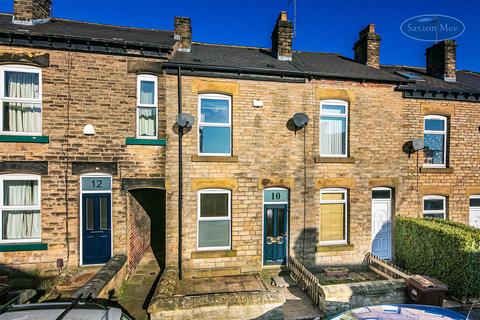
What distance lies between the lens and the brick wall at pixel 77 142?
736cm

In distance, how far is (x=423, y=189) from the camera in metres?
9.57

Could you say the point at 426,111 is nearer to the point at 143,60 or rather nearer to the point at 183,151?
the point at 183,151

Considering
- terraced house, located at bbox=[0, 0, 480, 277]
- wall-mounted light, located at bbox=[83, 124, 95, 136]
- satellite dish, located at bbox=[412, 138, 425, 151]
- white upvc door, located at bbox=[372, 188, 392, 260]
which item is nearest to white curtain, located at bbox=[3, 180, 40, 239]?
terraced house, located at bbox=[0, 0, 480, 277]

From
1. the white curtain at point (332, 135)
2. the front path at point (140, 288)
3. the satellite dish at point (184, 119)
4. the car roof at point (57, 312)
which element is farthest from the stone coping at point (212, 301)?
the white curtain at point (332, 135)

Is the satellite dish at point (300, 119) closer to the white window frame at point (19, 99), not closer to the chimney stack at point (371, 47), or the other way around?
the chimney stack at point (371, 47)

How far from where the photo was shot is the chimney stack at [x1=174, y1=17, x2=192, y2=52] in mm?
9789

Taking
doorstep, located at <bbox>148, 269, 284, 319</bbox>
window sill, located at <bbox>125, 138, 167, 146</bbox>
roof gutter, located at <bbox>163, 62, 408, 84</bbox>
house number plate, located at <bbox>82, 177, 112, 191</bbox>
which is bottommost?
doorstep, located at <bbox>148, 269, 284, 319</bbox>

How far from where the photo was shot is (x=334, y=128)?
9258 mm

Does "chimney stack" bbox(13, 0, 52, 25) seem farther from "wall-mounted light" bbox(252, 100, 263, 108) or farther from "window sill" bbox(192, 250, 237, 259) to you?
"window sill" bbox(192, 250, 237, 259)

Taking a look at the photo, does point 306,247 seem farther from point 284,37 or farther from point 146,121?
point 284,37

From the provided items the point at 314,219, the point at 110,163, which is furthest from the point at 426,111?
the point at 110,163

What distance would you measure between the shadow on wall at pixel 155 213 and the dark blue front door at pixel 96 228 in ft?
3.87

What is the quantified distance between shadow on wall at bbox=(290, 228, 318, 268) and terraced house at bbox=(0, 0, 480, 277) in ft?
0.16

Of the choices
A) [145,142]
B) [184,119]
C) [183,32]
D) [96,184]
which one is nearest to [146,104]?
[145,142]
